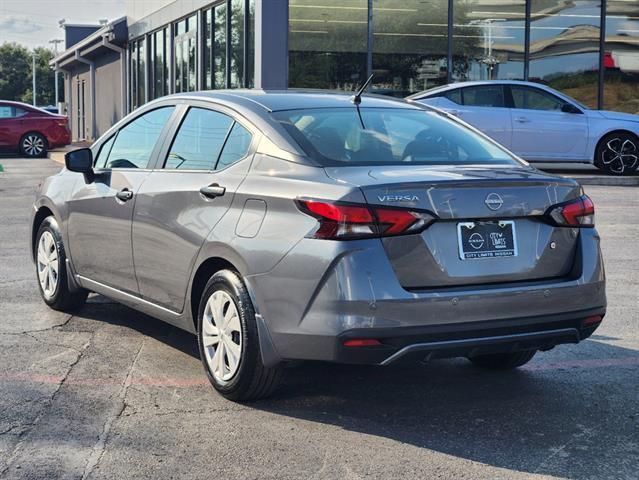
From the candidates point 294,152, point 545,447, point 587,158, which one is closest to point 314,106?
point 294,152

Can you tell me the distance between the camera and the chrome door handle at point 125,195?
6000 mm

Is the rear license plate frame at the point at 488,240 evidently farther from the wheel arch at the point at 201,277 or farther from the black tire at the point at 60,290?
the black tire at the point at 60,290

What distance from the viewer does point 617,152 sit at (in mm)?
17312

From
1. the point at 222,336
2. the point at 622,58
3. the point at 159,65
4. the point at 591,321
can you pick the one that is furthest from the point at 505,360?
the point at 159,65

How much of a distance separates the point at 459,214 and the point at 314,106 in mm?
1346

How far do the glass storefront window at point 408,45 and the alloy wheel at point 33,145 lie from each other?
11726 mm

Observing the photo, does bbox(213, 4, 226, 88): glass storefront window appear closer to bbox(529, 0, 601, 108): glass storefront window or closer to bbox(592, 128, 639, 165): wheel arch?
bbox(529, 0, 601, 108): glass storefront window

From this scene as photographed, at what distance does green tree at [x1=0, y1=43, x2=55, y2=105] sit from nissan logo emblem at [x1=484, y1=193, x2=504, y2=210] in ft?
418

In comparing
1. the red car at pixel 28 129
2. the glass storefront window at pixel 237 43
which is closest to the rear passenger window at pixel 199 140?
the glass storefront window at pixel 237 43

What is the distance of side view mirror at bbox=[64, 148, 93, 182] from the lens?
21.3 feet

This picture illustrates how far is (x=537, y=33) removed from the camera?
69.9ft

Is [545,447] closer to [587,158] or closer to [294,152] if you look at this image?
[294,152]

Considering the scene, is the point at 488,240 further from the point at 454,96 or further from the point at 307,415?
the point at 454,96

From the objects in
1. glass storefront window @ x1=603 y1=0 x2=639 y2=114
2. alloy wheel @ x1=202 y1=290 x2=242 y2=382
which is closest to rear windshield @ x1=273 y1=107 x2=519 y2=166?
alloy wheel @ x1=202 y1=290 x2=242 y2=382
